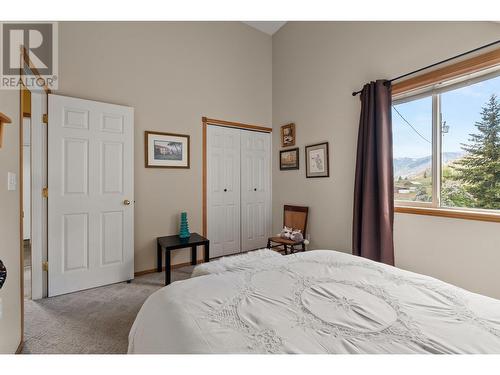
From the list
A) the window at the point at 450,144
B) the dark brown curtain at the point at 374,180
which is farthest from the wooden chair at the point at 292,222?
the window at the point at 450,144

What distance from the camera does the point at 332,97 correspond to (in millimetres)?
3088

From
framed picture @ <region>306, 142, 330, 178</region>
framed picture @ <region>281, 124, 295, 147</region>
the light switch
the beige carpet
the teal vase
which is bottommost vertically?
the beige carpet

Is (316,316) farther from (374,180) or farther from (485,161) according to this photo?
(485,161)

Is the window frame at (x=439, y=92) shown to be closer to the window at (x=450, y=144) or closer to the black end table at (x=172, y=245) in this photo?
the window at (x=450, y=144)

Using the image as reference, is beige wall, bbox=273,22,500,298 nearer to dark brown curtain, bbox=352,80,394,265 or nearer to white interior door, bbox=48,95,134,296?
dark brown curtain, bbox=352,80,394,265

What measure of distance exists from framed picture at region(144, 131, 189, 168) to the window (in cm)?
251

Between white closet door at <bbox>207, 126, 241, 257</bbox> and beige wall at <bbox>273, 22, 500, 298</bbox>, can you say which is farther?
white closet door at <bbox>207, 126, 241, 257</bbox>

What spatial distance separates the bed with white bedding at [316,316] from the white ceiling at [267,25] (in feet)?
12.6

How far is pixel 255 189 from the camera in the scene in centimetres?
396

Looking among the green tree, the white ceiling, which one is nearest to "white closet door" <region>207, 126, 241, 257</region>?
the white ceiling

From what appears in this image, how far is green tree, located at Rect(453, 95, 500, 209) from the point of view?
191cm

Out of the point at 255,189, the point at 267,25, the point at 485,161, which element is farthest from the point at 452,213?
the point at 267,25

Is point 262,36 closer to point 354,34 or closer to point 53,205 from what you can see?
point 354,34

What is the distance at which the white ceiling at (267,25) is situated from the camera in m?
3.77
